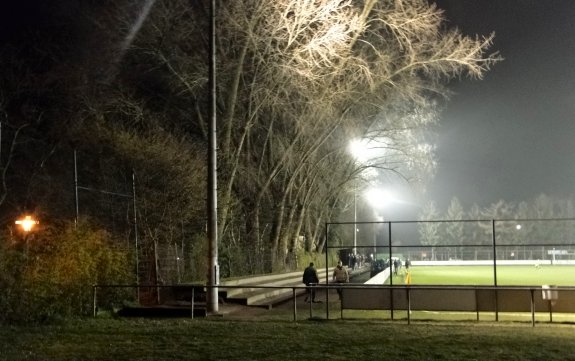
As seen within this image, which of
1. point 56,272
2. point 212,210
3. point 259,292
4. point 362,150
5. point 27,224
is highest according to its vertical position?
point 362,150

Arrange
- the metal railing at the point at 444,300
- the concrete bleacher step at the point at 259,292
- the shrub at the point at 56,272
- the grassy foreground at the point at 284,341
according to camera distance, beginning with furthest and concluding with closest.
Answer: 1. the concrete bleacher step at the point at 259,292
2. the metal railing at the point at 444,300
3. the shrub at the point at 56,272
4. the grassy foreground at the point at 284,341

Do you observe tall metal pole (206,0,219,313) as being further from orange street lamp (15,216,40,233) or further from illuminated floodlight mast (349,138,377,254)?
illuminated floodlight mast (349,138,377,254)

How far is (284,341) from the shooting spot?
44.1ft

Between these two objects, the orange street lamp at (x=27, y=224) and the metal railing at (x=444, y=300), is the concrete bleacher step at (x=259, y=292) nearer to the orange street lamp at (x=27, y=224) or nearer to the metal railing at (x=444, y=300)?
the metal railing at (x=444, y=300)

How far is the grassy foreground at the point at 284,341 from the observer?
1176 centimetres

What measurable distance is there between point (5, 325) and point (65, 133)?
15.2 metres

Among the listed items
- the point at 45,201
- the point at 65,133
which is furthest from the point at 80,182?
the point at 65,133

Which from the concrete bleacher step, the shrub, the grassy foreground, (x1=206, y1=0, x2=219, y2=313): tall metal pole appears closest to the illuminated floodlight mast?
the concrete bleacher step

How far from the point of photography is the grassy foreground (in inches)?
463

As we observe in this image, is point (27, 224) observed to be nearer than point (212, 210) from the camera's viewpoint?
Yes

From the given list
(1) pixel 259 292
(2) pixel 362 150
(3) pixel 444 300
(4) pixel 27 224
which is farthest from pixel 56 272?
(2) pixel 362 150

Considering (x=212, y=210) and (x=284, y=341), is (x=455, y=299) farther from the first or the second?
(x=212, y=210)

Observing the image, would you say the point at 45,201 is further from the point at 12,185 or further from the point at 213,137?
the point at 213,137

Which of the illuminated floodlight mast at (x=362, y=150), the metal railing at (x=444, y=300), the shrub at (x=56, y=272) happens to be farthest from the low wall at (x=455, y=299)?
the illuminated floodlight mast at (x=362, y=150)
